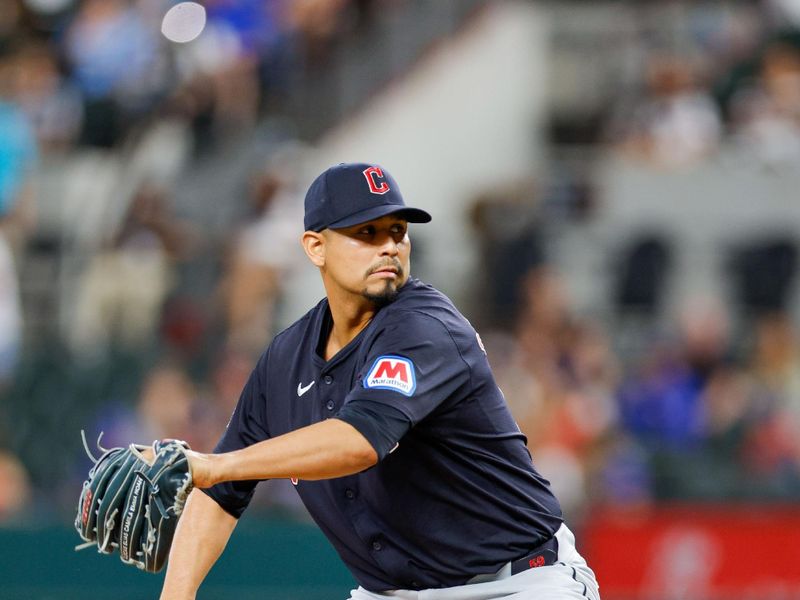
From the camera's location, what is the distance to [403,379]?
4.35 metres

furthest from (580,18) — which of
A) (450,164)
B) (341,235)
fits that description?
(341,235)

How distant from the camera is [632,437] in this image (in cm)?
1095

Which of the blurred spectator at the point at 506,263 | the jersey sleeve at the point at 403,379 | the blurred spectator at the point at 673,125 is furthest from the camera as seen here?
the blurred spectator at the point at 673,125

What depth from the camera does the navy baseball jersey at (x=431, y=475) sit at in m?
4.57

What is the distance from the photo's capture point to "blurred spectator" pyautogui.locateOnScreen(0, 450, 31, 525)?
9.67 metres

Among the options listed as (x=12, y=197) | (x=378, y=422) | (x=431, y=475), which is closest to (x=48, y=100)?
(x=12, y=197)

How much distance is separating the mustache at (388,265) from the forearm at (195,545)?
978 millimetres

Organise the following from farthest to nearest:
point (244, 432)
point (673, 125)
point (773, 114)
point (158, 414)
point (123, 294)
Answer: point (773, 114) → point (673, 125) → point (123, 294) → point (158, 414) → point (244, 432)

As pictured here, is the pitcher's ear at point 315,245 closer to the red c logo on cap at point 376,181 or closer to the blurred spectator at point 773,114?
the red c logo on cap at point 376,181

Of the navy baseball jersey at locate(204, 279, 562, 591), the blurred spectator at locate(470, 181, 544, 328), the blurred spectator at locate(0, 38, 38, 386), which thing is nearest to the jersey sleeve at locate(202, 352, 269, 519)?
the navy baseball jersey at locate(204, 279, 562, 591)

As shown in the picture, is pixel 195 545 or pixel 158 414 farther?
pixel 158 414

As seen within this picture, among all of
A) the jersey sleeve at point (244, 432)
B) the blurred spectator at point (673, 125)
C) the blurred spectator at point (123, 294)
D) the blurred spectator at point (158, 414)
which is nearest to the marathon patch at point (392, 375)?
the jersey sleeve at point (244, 432)

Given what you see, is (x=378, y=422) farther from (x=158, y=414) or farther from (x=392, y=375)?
(x=158, y=414)

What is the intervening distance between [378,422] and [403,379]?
0.58 ft
